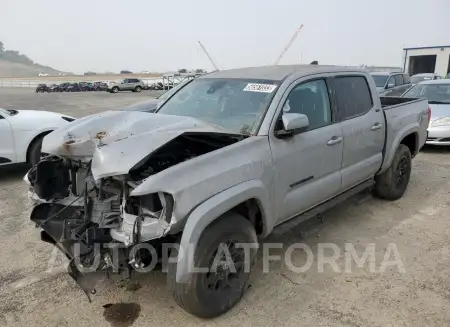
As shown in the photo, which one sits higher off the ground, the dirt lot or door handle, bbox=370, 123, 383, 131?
door handle, bbox=370, 123, 383, 131

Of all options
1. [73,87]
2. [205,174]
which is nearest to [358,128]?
[205,174]

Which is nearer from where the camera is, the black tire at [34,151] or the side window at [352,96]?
the side window at [352,96]

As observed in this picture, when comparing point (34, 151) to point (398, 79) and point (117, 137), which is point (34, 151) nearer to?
point (117, 137)

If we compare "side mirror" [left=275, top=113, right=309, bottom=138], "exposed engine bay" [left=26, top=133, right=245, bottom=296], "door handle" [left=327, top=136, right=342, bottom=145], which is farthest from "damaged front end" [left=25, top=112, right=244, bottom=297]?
"door handle" [left=327, top=136, right=342, bottom=145]

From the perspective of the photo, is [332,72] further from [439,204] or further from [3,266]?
[3,266]

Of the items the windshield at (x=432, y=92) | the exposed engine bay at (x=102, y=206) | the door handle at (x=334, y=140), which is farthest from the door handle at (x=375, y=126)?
the windshield at (x=432, y=92)

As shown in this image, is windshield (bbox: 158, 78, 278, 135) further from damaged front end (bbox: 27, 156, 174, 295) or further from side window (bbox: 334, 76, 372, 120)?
damaged front end (bbox: 27, 156, 174, 295)

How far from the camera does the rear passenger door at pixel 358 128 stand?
13.6ft

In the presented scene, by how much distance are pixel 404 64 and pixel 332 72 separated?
106 ft

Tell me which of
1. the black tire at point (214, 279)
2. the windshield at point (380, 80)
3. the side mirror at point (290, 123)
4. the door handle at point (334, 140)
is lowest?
the black tire at point (214, 279)

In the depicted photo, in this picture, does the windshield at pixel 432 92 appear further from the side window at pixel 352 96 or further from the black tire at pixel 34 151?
the black tire at pixel 34 151

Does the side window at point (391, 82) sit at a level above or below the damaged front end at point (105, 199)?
above

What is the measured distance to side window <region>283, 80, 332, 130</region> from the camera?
3.66 meters

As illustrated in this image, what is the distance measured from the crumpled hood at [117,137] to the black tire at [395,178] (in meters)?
2.83
